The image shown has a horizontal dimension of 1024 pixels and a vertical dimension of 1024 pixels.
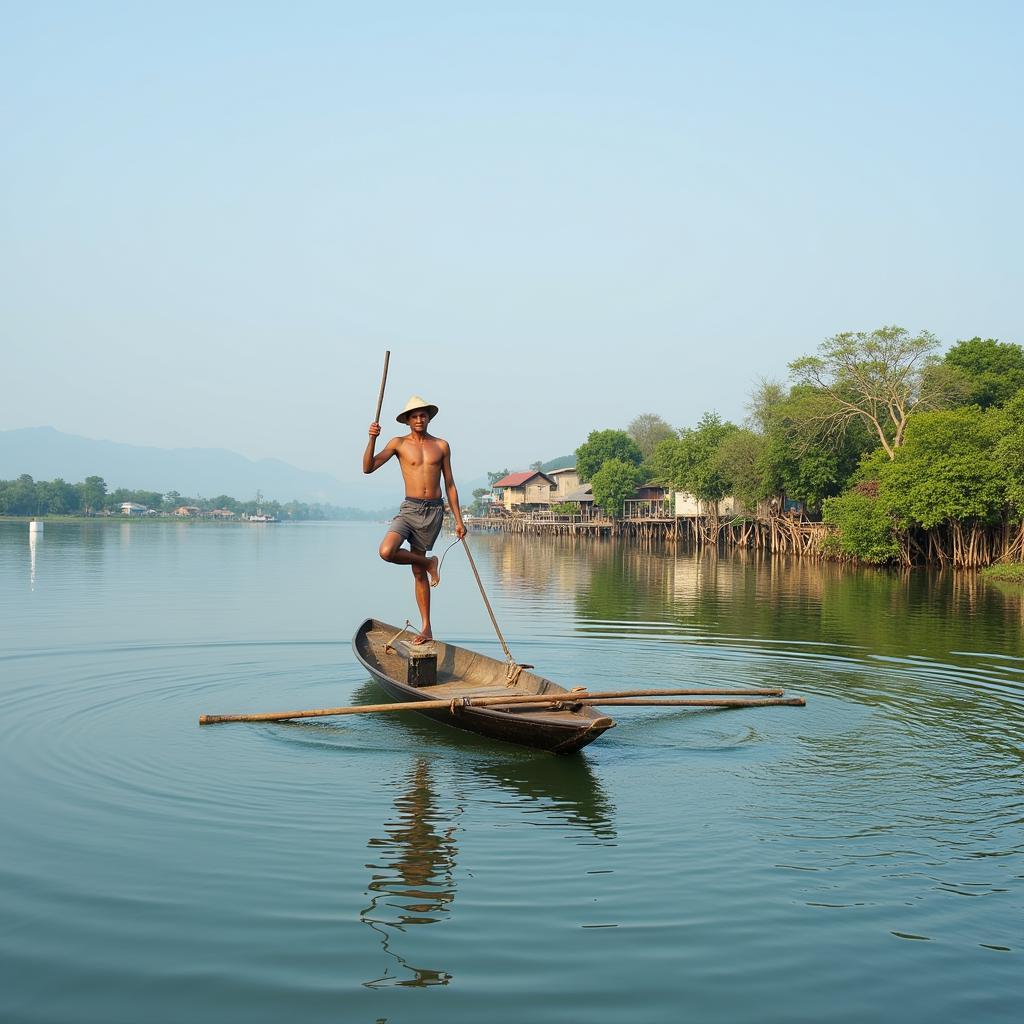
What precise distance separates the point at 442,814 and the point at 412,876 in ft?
3.47

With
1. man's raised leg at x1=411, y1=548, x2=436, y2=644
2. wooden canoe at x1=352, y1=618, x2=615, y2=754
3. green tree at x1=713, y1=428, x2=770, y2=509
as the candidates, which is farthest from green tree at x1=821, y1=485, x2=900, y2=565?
man's raised leg at x1=411, y1=548, x2=436, y2=644

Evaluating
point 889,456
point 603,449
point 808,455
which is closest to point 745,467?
point 808,455

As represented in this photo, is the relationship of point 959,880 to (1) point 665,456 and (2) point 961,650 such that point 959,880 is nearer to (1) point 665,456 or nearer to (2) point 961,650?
(2) point 961,650

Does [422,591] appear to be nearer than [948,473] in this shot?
Yes

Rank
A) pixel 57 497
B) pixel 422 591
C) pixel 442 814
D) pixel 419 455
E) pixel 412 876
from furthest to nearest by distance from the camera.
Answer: pixel 57 497 → pixel 422 591 → pixel 419 455 → pixel 442 814 → pixel 412 876

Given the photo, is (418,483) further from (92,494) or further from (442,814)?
(92,494)

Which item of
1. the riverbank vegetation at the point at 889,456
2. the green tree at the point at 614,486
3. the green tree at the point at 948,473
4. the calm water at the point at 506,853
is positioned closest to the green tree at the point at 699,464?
the riverbank vegetation at the point at 889,456

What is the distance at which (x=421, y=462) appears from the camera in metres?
9.58

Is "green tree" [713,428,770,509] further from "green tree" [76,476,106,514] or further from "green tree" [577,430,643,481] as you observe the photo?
"green tree" [76,476,106,514]

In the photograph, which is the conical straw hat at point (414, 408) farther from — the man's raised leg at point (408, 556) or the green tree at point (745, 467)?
the green tree at point (745, 467)

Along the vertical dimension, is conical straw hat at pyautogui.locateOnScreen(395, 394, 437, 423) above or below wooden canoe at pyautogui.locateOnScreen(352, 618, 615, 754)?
above

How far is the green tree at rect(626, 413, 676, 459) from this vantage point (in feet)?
339

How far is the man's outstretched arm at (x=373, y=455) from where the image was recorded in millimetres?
9266

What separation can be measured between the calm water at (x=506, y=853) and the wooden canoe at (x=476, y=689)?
11.2 inches
